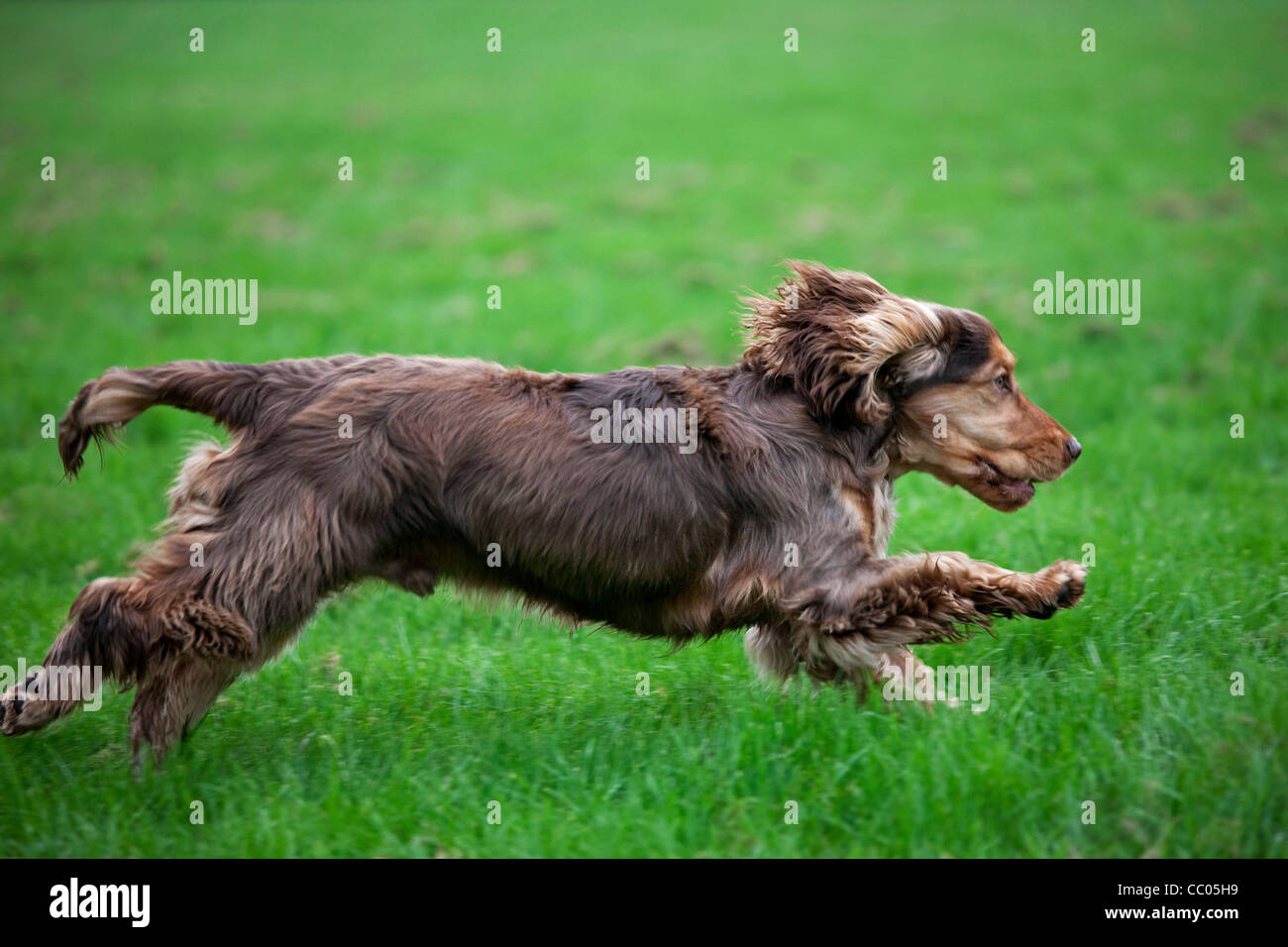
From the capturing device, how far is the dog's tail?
15.0ft

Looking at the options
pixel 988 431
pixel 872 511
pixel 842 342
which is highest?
pixel 842 342

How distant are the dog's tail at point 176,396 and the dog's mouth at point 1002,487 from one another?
277 centimetres

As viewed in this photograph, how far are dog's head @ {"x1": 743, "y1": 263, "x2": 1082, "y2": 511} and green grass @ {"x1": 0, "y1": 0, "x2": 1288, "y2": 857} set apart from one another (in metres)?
0.86

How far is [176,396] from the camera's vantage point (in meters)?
4.64

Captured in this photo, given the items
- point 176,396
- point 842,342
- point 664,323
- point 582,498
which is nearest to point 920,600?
point 842,342

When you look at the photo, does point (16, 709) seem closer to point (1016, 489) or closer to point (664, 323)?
point (1016, 489)

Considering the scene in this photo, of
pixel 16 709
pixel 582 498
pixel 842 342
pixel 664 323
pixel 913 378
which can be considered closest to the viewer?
pixel 16 709

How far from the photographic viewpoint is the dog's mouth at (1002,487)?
5172 mm

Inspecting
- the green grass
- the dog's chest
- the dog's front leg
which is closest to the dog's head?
the dog's chest

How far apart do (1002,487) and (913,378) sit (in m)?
0.63

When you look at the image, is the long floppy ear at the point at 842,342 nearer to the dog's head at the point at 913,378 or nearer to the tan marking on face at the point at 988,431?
the dog's head at the point at 913,378

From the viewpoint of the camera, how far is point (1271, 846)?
388 centimetres

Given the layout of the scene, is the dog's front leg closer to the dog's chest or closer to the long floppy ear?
the dog's chest

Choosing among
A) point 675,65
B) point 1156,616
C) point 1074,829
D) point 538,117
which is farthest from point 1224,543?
point 675,65
